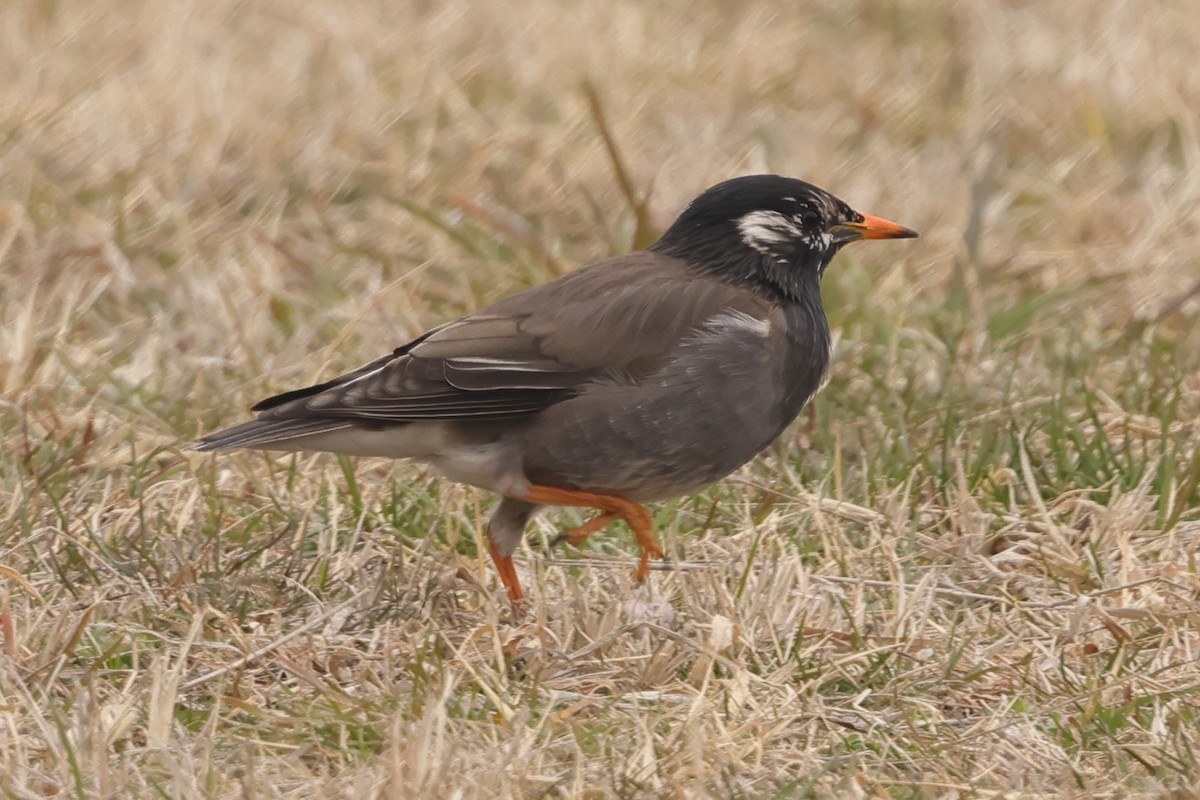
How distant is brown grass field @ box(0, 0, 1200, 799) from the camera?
4367 mm

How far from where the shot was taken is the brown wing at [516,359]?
5.30m

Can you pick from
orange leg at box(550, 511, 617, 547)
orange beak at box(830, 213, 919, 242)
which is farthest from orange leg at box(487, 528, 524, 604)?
orange beak at box(830, 213, 919, 242)

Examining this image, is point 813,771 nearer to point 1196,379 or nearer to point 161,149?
point 1196,379

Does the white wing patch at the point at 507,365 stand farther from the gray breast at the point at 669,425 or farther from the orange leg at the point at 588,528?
the orange leg at the point at 588,528

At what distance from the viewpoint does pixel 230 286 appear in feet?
24.8

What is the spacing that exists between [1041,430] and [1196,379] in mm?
841

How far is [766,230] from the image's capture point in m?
5.77

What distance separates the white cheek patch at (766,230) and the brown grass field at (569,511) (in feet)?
2.50

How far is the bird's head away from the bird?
0.75 feet

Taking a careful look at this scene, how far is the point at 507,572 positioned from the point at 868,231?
1.64 metres

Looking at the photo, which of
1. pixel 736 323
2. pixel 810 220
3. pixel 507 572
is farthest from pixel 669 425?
pixel 810 220

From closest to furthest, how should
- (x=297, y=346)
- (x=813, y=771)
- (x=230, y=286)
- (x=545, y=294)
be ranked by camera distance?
(x=813, y=771) < (x=545, y=294) < (x=297, y=346) < (x=230, y=286)

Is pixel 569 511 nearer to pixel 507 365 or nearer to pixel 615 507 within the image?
pixel 615 507

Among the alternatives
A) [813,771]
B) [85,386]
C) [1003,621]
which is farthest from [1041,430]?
[85,386]
